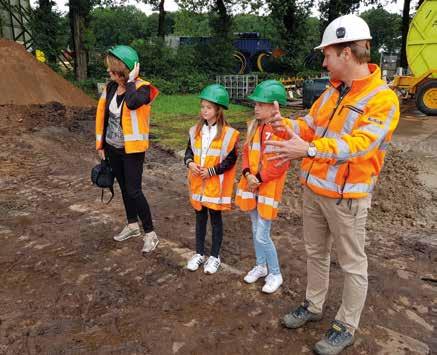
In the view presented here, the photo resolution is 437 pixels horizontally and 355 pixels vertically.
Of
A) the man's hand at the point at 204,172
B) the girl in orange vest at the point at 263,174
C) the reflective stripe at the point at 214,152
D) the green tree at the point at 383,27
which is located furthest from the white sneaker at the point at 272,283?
the green tree at the point at 383,27

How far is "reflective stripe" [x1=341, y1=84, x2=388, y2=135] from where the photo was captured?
2371 mm

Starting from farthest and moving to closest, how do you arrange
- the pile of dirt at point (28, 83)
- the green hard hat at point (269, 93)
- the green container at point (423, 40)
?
the green container at point (423, 40)
the pile of dirt at point (28, 83)
the green hard hat at point (269, 93)

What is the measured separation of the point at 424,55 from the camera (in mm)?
12133

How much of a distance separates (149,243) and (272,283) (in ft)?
4.66

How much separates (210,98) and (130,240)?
1.97 metres

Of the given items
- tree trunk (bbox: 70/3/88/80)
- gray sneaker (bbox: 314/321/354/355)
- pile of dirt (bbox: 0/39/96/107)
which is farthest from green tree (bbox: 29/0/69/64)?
gray sneaker (bbox: 314/321/354/355)

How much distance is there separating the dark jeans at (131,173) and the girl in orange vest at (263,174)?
1195 mm

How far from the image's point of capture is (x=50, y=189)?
6391 mm

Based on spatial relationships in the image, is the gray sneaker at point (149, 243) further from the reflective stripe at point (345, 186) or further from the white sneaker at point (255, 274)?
the reflective stripe at point (345, 186)

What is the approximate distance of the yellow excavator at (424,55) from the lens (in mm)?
11805

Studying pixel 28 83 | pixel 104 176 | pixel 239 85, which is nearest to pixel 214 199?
pixel 104 176

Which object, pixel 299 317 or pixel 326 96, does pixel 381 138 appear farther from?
pixel 299 317

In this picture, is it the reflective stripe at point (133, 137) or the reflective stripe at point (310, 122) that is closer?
the reflective stripe at point (310, 122)

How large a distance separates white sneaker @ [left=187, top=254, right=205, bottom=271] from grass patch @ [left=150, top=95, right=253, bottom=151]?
5.15 m
